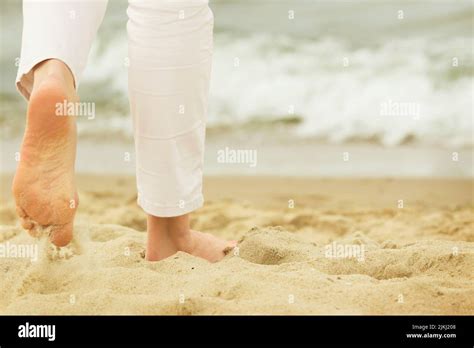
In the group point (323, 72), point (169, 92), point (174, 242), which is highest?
point (169, 92)

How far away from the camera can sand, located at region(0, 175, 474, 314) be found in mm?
1766

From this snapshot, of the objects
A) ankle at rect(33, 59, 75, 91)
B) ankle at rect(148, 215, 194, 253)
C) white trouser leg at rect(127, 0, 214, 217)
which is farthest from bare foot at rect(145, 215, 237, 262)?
ankle at rect(33, 59, 75, 91)

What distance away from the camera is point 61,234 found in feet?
6.13

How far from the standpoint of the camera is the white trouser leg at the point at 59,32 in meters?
1.79

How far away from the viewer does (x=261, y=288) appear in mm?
1842

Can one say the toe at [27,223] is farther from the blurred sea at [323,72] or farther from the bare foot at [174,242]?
A: the blurred sea at [323,72]

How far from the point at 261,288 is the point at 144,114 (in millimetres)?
478

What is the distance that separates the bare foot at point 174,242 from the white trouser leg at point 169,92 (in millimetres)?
101

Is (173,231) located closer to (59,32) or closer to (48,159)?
(48,159)

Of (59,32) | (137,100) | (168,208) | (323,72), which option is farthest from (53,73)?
(323,72)

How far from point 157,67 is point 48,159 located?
0.32m
